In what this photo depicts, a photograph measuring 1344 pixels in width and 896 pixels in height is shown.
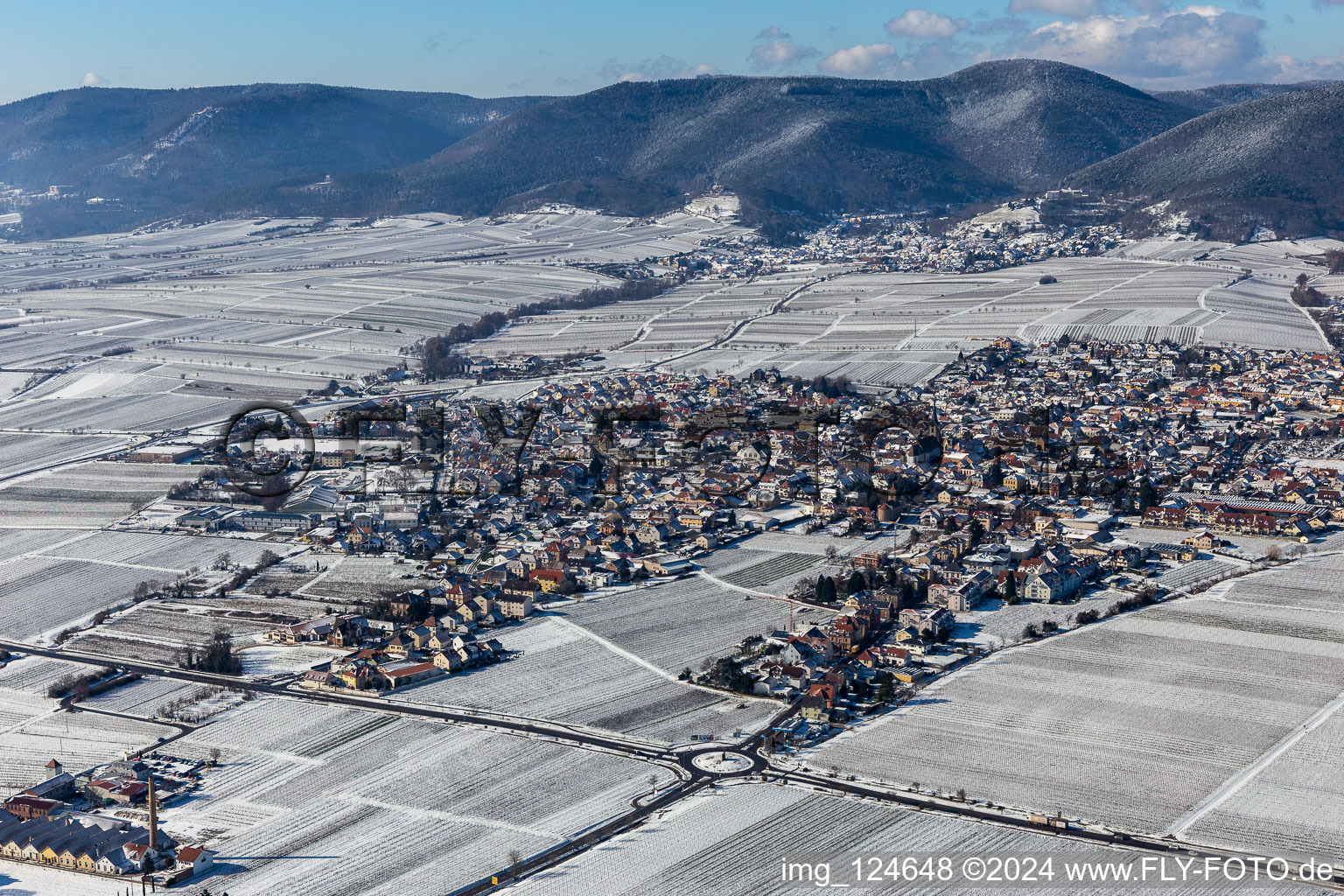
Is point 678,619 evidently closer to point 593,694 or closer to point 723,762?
point 593,694

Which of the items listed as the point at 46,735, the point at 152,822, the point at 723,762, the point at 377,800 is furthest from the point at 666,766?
the point at 46,735

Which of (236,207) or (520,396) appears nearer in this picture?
(520,396)

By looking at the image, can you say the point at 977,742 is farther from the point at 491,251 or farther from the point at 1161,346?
the point at 491,251

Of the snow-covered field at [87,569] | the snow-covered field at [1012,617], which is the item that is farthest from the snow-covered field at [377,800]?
the snow-covered field at [1012,617]

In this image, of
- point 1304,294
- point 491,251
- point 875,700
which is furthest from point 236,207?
point 875,700

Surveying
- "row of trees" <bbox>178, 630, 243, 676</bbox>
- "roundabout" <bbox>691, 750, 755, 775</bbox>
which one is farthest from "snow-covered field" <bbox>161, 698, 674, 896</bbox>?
"row of trees" <bbox>178, 630, 243, 676</bbox>

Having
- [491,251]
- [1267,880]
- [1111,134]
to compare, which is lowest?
[1267,880]
